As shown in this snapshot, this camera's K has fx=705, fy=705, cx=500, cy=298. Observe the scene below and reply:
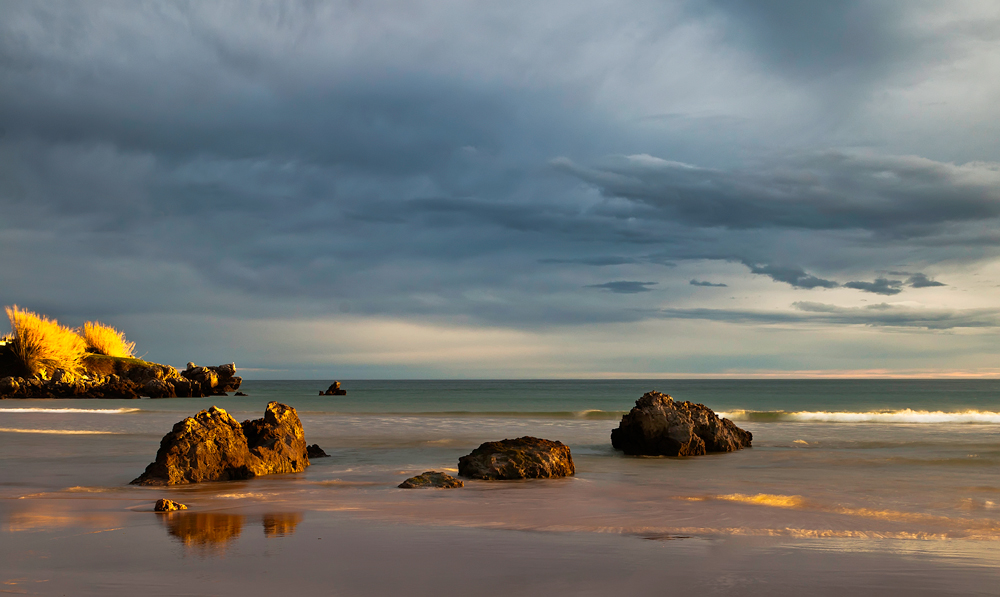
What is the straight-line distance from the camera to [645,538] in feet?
21.1

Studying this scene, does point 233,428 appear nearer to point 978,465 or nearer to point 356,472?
point 356,472

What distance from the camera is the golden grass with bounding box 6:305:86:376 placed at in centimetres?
5081

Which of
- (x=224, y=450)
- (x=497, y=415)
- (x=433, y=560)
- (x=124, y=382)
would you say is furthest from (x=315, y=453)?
(x=124, y=382)

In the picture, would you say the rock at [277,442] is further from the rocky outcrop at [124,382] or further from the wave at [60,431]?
the rocky outcrop at [124,382]

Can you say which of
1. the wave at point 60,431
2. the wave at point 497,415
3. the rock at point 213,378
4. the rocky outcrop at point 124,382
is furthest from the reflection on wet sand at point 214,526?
the rock at point 213,378

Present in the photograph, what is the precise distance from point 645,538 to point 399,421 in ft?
69.8

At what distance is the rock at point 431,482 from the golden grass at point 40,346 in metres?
51.0

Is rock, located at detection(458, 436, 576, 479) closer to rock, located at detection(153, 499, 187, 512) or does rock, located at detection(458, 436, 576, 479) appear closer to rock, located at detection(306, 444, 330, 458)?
rock, located at detection(153, 499, 187, 512)

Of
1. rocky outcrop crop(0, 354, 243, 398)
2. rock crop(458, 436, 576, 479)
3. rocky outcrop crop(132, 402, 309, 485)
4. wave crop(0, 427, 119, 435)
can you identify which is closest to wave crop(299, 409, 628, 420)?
wave crop(0, 427, 119, 435)

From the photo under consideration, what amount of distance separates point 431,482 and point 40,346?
5459 cm

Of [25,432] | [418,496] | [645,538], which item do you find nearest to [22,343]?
[25,432]

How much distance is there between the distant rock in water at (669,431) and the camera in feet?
48.2

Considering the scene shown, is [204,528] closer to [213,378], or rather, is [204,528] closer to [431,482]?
[431,482]

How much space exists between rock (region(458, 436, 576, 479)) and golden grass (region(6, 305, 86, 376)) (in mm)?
50686
